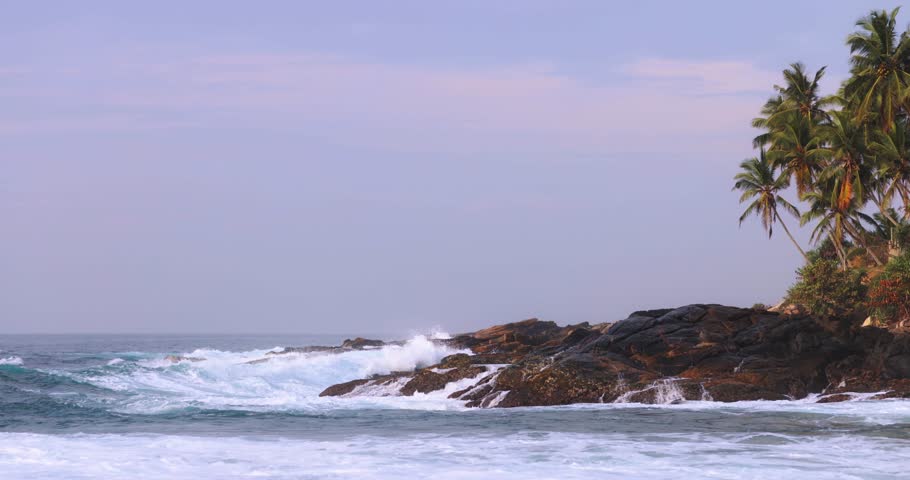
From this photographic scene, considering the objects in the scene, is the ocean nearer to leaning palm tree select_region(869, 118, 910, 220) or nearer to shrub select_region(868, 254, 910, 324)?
shrub select_region(868, 254, 910, 324)

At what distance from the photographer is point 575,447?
1786 centimetres

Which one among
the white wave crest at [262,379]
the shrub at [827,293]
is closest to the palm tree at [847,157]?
the shrub at [827,293]

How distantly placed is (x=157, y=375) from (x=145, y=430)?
57.8ft

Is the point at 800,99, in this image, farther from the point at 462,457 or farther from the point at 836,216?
the point at 462,457

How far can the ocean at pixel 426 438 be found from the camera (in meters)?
15.2

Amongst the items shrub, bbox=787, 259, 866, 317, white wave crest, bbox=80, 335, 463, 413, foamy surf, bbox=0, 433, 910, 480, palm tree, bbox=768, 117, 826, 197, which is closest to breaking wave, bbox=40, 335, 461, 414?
white wave crest, bbox=80, 335, 463, 413

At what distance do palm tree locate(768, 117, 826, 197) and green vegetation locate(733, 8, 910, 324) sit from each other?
0.05 meters

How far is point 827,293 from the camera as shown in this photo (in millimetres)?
32594

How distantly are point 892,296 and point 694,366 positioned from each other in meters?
8.13

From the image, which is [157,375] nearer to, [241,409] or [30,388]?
[30,388]

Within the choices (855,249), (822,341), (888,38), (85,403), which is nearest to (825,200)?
(855,249)

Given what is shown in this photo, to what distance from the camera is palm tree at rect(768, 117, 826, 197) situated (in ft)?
159

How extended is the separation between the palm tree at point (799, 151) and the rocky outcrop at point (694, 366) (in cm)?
1864

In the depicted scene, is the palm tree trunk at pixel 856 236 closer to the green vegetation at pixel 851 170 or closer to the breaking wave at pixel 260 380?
the green vegetation at pixel 851 170
